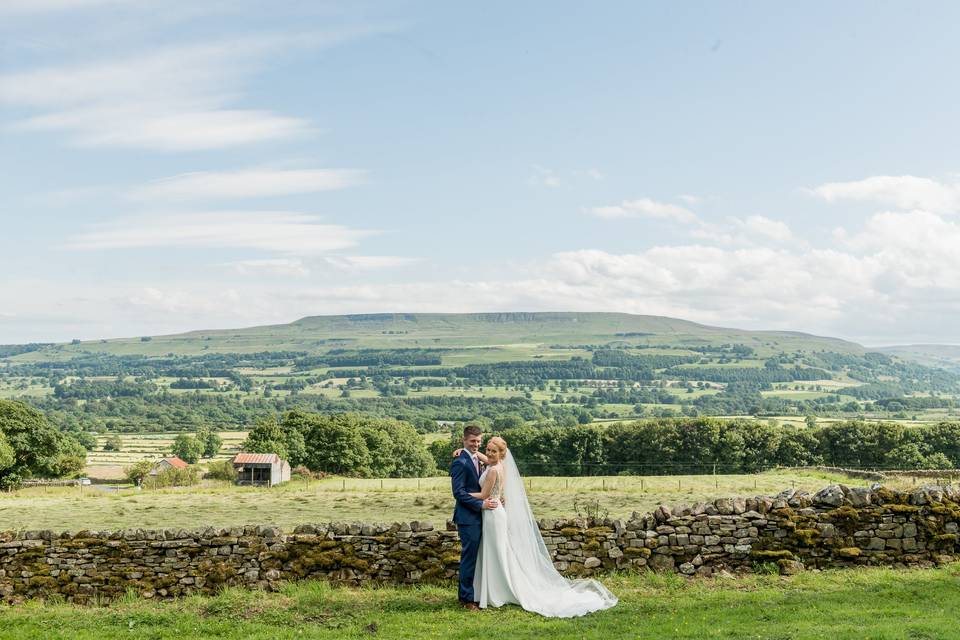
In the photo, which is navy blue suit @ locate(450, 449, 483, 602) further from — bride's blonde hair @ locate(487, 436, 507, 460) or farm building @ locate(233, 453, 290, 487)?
farm building @ locate(233, 453, 290, 487)

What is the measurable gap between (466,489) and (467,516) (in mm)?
366

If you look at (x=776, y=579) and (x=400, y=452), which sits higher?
(x=776, y=579)

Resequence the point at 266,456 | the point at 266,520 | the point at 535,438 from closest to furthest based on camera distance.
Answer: the point at 266,520 → the point at 266,456 → the point at 535,438

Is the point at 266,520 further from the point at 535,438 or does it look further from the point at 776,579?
the point at 535,438

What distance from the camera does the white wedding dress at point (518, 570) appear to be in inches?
445

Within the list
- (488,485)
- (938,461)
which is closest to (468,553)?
(488,485)

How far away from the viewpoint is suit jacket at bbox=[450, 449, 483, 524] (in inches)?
461

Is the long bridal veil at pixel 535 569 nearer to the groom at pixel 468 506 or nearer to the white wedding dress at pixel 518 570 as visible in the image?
the white wedding dress at pixel 518 570

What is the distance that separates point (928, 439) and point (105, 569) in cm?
9114

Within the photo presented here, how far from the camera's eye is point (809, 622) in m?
9.80

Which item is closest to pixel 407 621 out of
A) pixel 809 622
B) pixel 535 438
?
pixel 809 622

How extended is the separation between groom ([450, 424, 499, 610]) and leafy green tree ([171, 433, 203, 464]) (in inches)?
5153

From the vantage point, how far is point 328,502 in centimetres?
4075

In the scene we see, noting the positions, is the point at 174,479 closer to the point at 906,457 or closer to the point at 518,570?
the point at 518,570
